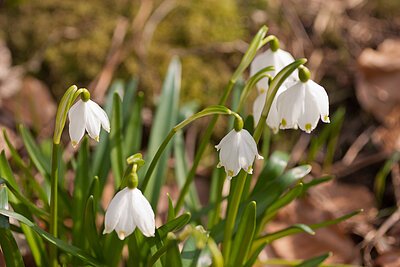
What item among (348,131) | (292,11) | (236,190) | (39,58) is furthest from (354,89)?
(236,190)

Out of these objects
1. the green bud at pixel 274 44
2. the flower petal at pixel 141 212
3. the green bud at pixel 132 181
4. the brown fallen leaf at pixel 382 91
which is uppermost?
the green bud at pixel 274 44

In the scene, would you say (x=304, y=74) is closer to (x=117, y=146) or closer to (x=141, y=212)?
(x=141, y=212)

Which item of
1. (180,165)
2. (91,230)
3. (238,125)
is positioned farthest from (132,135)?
(238,125)

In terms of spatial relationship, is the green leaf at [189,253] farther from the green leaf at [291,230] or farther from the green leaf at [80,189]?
the green leaf at [80,189]

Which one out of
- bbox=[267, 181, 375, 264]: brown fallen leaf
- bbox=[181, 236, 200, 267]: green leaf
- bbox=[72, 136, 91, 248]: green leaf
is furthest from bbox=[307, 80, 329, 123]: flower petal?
bbox=[267, 181, 375, 264]: brown fallen leaf

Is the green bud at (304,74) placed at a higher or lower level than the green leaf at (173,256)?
higher

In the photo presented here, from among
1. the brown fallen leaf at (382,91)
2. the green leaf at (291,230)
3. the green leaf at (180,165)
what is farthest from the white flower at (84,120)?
the brown fallen leaf at (382,91)
